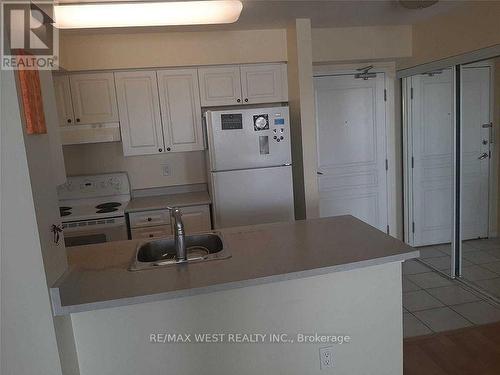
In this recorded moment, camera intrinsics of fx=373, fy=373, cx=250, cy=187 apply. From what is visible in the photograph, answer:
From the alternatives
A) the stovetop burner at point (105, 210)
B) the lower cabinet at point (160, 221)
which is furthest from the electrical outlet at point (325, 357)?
the stovetop burner at point (105, 210)

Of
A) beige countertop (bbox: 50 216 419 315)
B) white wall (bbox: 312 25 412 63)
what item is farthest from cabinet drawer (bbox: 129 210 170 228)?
white wall (bbox: 312 25 412 63)

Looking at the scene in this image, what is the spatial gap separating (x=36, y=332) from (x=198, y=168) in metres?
2.61

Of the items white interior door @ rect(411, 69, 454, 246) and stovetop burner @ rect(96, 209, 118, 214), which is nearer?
stovetop burner @ rect(96, 209, 118, 214)

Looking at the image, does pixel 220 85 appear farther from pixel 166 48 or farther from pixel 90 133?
pixel 90 133

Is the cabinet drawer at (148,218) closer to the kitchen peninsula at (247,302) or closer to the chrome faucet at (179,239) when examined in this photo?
the kitchen peninsula at (247,302)

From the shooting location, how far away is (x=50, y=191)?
56.2 inches

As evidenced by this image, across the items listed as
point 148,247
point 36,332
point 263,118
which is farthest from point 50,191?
point 263,118

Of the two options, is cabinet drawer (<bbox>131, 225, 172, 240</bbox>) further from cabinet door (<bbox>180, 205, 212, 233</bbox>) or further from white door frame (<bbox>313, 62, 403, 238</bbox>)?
white door frame (<bbox>313, 62, 403, 238</bbox>)

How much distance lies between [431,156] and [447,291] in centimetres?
150

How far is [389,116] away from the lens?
4.06 meters

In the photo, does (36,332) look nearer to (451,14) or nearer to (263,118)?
(263,118)

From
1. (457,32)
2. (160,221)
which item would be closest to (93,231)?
(160,221)

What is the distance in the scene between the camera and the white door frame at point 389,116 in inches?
152

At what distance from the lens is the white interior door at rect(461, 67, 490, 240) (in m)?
3.54
